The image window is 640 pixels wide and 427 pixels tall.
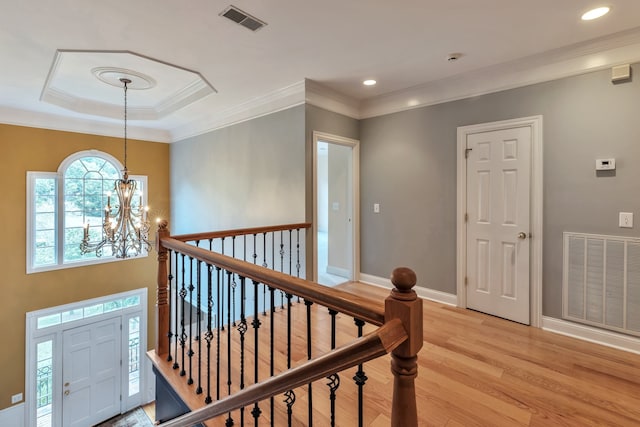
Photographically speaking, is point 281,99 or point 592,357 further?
point 281,99

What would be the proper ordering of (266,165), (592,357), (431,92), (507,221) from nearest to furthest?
(592,357) < (507,221) < (431,92) < (266,165)

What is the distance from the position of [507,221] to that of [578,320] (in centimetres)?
107

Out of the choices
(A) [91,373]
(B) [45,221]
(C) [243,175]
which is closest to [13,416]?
(A) [91,373]

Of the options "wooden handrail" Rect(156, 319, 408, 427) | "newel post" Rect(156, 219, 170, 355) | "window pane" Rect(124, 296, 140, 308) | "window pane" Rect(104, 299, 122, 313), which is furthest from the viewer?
"window pane" Rect(124, 296, 140, 308)

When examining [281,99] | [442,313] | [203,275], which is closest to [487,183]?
[442,313]

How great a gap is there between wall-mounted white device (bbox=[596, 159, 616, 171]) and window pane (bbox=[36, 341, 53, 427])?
7.77 meters

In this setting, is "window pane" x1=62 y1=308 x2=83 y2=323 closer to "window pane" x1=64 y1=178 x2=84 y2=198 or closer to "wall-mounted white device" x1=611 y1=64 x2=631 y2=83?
"window pane" x1=64 y1=178 x2=84 y2=198

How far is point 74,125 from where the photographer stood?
17.0ft

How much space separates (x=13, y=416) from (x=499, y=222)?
7.45 metres

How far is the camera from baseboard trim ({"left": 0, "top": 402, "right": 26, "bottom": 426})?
4551 millimetres

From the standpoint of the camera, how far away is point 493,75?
3.19 metres

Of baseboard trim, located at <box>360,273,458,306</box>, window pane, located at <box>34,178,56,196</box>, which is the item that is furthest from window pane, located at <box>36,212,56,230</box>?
baseboard trim, located at <box>360,273,458,306</box>

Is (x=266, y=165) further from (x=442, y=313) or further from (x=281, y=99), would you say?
(x=442, y=313)

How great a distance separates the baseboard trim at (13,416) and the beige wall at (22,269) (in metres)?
0.10
